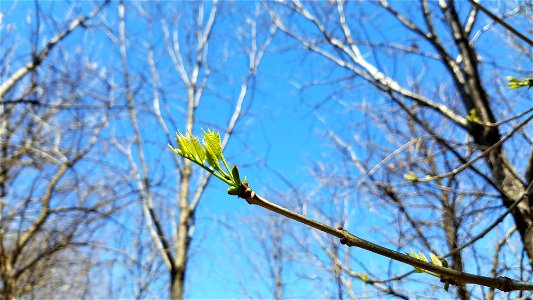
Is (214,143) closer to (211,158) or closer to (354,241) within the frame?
(211,158)

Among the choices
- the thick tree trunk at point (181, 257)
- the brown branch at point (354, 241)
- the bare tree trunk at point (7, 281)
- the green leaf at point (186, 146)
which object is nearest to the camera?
the brown branch at point (354, 241)

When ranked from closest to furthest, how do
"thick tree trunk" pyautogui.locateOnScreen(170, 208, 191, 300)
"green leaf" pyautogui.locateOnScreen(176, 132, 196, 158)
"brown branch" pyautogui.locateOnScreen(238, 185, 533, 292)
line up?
"brown branch" pyautogui.locateOnScreen(238, 185, 533, 292) → "green leaf" pyautogui.locateOnScreen(176, 132, 196, 158) → "thick tree trunk" pyautogui.locateOnScreen(170, 208, 191, 300)

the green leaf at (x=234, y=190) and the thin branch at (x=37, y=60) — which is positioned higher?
the thin branch at (x=37, y=60)

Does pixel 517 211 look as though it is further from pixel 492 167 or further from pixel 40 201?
pixel 40 201

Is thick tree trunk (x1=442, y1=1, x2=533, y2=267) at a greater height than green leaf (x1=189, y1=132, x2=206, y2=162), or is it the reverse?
thick tree trunk (x1=442, y1=1, x2=533, y2=267)

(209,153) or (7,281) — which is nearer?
(209,153)

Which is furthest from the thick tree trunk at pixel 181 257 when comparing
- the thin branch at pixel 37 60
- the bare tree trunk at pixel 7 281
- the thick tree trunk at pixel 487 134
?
the thick tree trunk at pixel 487 134

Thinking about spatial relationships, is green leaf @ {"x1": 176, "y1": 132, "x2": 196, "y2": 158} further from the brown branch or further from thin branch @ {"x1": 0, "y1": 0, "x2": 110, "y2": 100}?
thin branch @ {"x1": 0, "y1": 0, "x2": 110, "y2": 100}

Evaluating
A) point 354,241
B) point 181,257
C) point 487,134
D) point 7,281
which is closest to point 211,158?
point 354,241

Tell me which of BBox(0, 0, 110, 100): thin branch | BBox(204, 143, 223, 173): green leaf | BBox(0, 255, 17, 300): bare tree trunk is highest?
BBox(0, 0, 110, 100): thin branch

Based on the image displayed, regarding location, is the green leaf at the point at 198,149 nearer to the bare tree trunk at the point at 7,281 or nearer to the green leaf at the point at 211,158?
the green leaf at the point at 211,158

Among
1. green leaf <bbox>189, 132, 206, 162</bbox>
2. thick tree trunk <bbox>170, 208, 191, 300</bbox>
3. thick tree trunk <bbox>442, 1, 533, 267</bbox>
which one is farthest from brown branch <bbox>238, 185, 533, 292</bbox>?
thick tree trunk <bbox>170, 208, 191, 300</bbox>

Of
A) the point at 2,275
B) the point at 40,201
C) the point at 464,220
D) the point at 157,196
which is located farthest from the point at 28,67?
the point at 464,220

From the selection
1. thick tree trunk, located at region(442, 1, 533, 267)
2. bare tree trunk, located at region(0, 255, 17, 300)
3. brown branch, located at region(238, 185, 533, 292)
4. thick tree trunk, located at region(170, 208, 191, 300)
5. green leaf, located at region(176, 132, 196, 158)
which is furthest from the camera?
thick tree trunk, located at region(170, 208, 191, 300)
